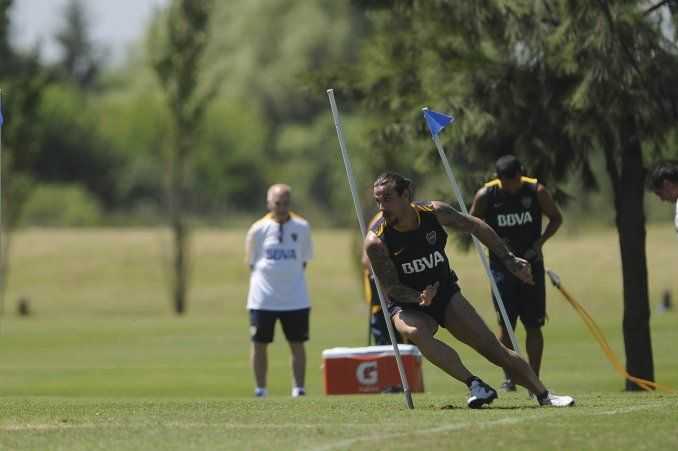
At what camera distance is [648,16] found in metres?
17.0

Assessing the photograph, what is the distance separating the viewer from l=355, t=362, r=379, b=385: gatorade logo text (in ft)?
56.5

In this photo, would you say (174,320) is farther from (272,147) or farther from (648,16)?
(272,147)

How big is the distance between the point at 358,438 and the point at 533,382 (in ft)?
8.70

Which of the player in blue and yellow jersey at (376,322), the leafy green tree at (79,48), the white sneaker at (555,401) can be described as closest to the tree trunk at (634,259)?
the player in blue and yellow jersey at (376,322)

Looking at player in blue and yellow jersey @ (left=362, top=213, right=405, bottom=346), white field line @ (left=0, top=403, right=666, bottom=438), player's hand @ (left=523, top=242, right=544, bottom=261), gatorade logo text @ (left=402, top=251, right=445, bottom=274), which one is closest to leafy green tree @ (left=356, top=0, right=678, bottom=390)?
player in blue and yellow jersey @ (left=362, top=213, right=405, bottom=346)

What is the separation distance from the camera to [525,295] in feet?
51.5

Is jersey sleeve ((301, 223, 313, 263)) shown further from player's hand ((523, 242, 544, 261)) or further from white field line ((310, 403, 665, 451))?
white field line ((310, 403, 665, 451))

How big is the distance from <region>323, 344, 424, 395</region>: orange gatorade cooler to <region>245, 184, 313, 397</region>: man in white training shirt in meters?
0.66

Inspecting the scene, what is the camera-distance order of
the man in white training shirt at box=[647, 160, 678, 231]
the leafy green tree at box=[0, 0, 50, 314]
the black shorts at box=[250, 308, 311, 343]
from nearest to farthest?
1. the man in white training shirt at box=[647, 160, 678, 231]
2. the black shorts at box=[250, 308, 311, 343]
3. the leafy green tree at box=[0, 0, 50, 314]

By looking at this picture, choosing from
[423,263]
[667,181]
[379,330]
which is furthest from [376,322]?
[423,263]

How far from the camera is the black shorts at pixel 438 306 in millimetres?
12531

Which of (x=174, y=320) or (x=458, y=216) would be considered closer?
(x=458, y=216)

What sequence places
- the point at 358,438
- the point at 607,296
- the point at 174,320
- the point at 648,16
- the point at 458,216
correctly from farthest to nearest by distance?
the point at 607,296 → the point at 174,320 → the point at 648,16 → the point at 458,216 → the point at 358,438

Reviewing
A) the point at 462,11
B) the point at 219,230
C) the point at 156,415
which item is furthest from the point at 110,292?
the point at 156,415
